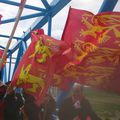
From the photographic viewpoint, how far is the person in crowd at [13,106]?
18.2 ft

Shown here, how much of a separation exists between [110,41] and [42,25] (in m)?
6.60

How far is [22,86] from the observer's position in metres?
5.01

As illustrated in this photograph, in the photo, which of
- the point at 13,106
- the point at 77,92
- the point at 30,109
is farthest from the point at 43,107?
the point at 77,92

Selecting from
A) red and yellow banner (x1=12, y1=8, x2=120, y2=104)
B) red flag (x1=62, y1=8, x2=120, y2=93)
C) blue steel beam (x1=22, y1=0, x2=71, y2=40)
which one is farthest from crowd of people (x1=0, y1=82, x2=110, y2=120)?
blue steel beam (x1=22, y1=0, x2=71, y2=40)

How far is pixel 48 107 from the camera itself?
5.91m

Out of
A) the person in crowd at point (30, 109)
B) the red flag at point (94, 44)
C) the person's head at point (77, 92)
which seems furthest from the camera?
the person in crowd at point (30, 109)

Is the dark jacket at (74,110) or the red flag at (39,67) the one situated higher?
the red flag at (39,67)

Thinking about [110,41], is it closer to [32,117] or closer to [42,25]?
[32,117]

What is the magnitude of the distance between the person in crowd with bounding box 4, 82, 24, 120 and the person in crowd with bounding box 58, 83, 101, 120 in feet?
2.19

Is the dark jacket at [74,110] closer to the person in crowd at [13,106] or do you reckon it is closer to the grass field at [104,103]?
the grass field at [104,103]

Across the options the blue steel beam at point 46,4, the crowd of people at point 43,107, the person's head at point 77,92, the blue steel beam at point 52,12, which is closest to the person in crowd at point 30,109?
the crowd of people at point 43,107

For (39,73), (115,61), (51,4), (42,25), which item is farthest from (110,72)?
(42,25)

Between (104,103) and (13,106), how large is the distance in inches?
52.3

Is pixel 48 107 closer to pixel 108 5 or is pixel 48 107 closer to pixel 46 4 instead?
pixel 108 5
